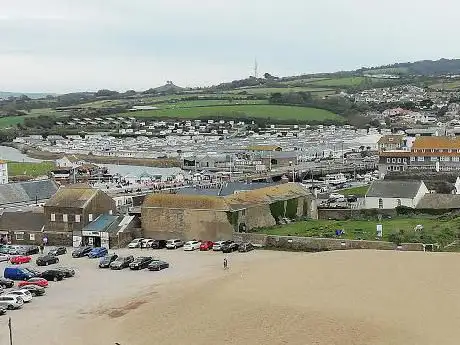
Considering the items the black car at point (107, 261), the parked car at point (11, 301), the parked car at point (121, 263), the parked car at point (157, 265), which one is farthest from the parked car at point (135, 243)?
the parked car at point (11, 301)

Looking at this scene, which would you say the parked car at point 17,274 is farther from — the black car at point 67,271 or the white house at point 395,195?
the white house at point 395,195

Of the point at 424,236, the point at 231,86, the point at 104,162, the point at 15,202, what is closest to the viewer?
the point at 424,236

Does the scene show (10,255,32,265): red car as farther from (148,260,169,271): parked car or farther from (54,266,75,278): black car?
(148,260,169,271): parked car

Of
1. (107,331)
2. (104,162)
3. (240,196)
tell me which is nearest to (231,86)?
(104,162)

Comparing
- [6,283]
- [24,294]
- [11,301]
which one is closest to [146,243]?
[6,283]

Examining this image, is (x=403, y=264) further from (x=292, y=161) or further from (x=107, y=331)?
(x=292, y=161)

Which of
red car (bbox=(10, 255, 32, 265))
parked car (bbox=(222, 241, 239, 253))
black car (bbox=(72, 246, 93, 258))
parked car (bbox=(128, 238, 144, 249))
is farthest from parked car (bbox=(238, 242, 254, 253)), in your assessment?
red car (bbox=(10, 255, 32, 265))
